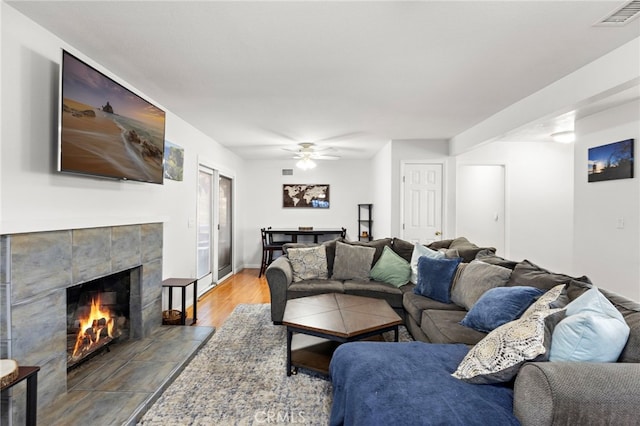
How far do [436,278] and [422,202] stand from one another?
7.93ft

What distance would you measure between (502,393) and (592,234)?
3.31m

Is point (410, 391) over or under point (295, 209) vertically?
under

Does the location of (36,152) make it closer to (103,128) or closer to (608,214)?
(103,128)

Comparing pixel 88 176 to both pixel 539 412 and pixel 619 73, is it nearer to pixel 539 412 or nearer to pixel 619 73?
pixel 539 412

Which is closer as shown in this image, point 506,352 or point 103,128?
point 506,352

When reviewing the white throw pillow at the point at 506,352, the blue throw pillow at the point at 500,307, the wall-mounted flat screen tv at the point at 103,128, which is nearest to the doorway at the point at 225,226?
the wall-mounted flat screen tv at the point at 103,128

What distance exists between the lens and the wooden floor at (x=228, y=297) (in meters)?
3.80

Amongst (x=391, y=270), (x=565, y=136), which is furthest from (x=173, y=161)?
(x=565, y=136)

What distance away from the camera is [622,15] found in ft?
5.98

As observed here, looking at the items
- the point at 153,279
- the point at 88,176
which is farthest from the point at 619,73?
the point at 153,279

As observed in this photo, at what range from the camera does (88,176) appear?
2336mm

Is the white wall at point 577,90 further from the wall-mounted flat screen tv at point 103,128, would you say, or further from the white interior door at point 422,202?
the wall-mounted flat screen tv at point 103,128

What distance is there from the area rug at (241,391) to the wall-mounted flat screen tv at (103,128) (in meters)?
1.62

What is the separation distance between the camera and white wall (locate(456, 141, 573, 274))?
5438 mm
